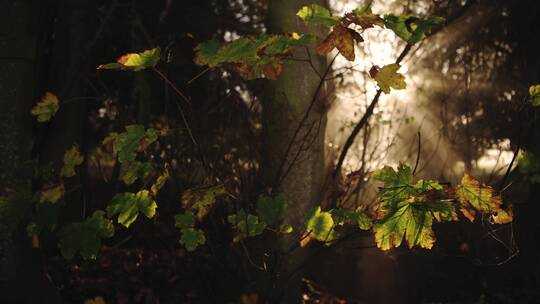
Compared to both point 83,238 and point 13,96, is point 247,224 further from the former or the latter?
point 13,96

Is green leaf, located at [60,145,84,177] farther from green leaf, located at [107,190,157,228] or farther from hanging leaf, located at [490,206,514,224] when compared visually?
hanging leaf, located at [490,206,514,224]

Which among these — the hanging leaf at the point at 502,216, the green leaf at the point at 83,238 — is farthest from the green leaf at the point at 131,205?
the hanging leaf at the point at 502,216

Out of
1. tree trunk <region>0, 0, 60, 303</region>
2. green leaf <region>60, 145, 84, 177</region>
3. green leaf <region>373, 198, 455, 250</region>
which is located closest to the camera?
green leaf <region>373, 198, 455, 250</region>

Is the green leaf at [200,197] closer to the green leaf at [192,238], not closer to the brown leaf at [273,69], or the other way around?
the green leaf at [192,238]

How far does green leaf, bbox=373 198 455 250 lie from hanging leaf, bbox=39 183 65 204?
142cm

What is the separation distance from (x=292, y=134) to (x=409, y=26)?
113 cm

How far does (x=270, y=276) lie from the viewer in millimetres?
2230

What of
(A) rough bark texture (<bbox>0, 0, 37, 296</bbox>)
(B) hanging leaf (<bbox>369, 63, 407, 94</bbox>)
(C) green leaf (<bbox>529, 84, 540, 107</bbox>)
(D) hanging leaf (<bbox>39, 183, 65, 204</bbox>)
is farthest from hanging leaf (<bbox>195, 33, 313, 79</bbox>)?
(A) rough bark texture (<bbox>0, 0, 37, 296</bbox>)

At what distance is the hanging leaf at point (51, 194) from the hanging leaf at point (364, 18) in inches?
58.3


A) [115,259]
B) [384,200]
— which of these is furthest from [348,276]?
[384,200]

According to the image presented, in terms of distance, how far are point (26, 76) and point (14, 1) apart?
418mm

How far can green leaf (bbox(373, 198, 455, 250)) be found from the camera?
1.50 meters

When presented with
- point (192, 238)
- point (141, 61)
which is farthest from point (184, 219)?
point (141, 61)

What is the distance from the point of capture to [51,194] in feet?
6.68
